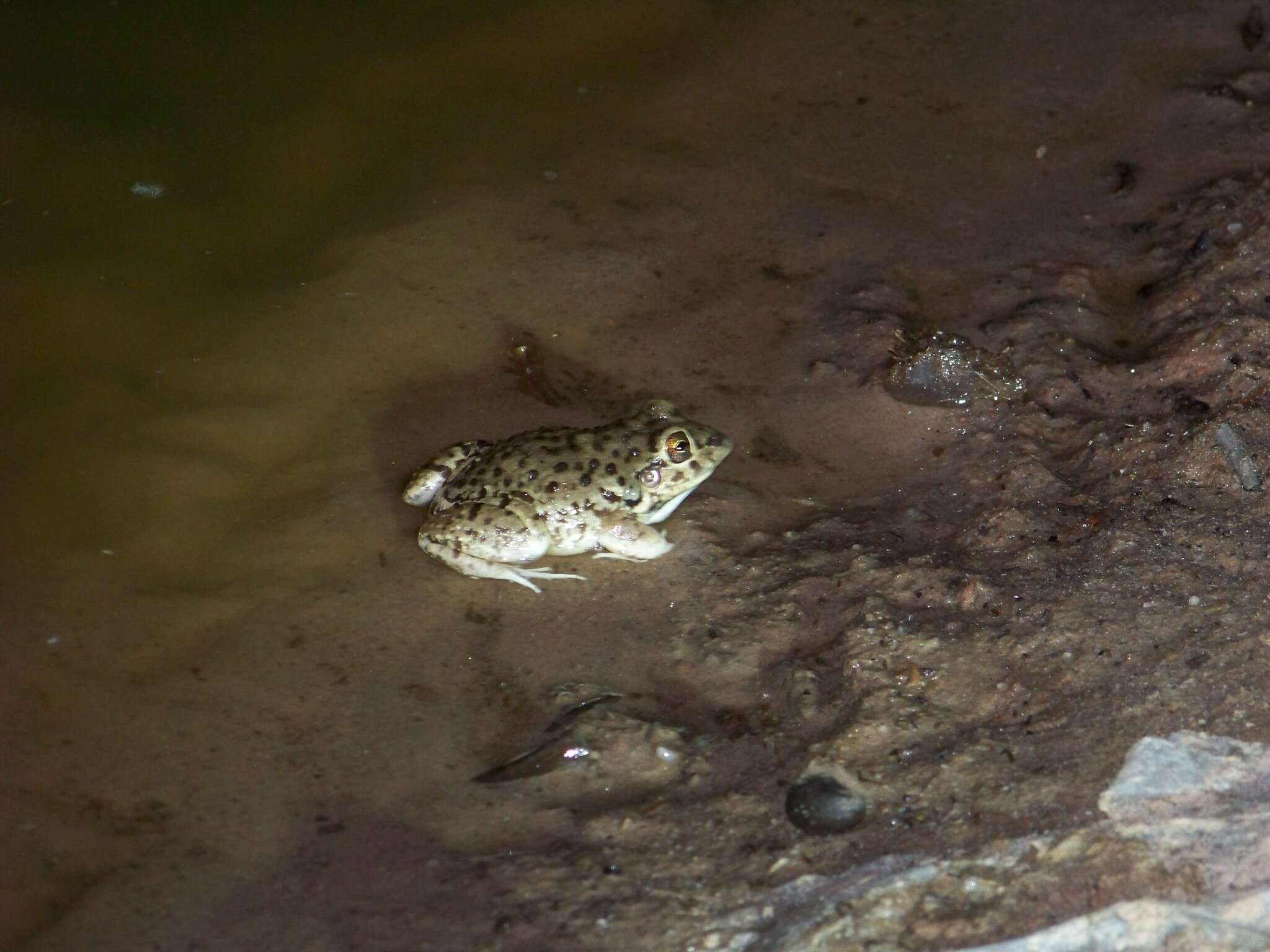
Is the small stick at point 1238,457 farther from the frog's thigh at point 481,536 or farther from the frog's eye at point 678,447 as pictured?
the frog's thigh at point 481,536

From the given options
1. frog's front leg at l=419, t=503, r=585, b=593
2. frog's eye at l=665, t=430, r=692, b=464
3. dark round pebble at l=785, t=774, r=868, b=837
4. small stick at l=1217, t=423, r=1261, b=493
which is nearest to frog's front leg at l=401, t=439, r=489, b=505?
frog's front leg at l=419, t=503, r=585, b=593

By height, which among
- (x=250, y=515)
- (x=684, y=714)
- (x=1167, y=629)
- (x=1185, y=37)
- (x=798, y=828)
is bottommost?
(x=250, y=515)

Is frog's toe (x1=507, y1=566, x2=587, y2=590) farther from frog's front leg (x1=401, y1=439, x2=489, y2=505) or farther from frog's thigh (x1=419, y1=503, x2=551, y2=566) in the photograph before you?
frog's front leg (x1=401, y1=439, x2=489, y2=505)

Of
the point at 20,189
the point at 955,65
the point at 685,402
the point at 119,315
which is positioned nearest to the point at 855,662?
the point at 685,402

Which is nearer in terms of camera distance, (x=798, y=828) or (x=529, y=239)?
(x=798, y=828)

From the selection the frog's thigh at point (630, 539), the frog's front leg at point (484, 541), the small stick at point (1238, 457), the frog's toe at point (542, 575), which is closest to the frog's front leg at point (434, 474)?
the frog's front leg at point (484, 541)

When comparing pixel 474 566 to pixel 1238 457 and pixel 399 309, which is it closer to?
pixel 399 309

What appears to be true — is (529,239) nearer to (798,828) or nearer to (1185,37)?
(798,828)
